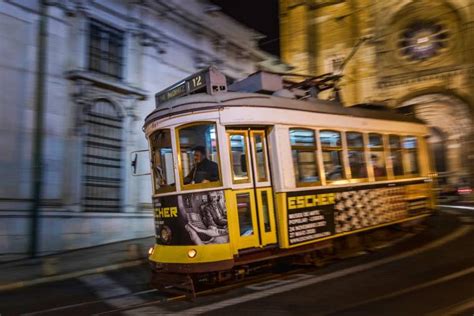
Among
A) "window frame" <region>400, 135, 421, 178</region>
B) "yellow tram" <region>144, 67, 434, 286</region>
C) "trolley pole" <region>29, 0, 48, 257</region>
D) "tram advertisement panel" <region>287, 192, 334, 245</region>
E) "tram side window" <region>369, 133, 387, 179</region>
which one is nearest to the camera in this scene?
"yellow tram" <region>144, 67, 434, 286</region>

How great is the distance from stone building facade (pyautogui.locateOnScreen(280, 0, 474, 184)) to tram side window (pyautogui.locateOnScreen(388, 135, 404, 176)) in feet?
49.6

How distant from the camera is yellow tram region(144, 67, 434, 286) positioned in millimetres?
6805

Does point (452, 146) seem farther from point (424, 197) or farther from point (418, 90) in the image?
point (424, 197)

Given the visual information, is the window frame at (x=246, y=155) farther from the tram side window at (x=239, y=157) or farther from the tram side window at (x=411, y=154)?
the tram side window at (x=411, y=154)

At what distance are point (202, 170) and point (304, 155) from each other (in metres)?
1.86

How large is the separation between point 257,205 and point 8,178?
21.8ft

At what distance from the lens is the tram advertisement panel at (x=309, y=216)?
7.39m

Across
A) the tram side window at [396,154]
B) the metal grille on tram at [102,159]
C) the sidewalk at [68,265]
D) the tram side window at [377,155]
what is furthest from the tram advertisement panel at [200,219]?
the metal grille on tram at [102,159]

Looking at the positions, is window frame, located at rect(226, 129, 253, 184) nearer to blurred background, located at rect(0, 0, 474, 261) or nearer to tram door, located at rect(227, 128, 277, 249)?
tram door, located at rect(227, 128, 277, 249)

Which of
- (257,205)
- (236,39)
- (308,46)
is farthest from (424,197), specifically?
(308,46)

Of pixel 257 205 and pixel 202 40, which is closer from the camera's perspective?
pixel 257 205

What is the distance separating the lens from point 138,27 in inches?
564

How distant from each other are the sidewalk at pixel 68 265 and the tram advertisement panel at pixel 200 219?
3254 mm

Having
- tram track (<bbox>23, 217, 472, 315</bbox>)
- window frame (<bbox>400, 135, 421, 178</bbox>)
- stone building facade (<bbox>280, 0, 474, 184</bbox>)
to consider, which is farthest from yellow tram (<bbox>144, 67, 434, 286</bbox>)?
stone building facade (<bbox>280, 0, 474, 184</bbox>)
